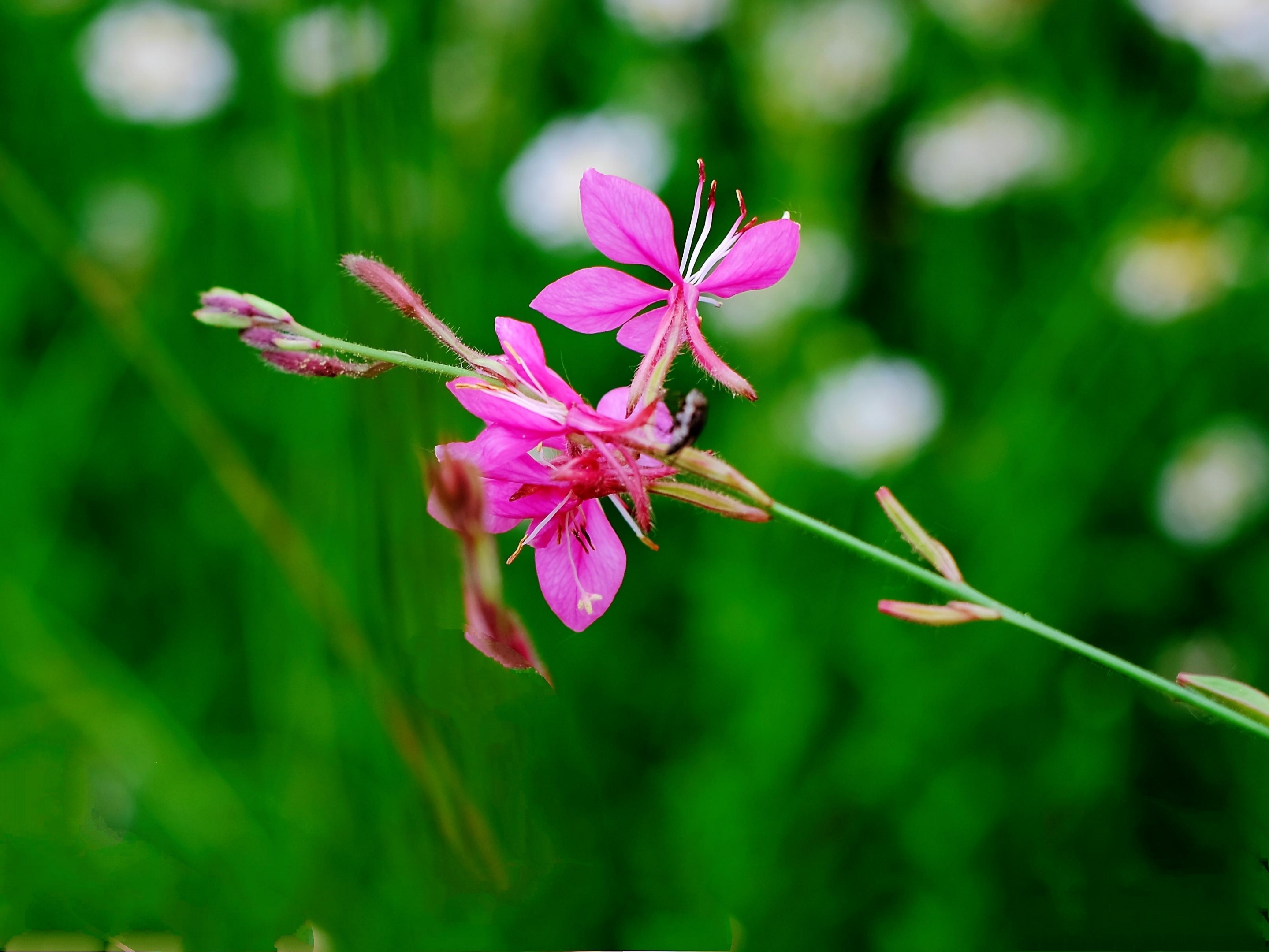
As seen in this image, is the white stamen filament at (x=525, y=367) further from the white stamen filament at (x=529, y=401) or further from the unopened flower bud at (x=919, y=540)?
the unopened flower bud at (x=919, y=540)

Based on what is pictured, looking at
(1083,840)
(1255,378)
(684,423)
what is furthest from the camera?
(1255,378)

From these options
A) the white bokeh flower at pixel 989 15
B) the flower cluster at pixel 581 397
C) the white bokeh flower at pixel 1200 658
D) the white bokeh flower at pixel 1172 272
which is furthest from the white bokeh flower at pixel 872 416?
the flower cluster at pixel 581 397

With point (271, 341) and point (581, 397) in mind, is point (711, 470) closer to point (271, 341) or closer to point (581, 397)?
point (581, 397)

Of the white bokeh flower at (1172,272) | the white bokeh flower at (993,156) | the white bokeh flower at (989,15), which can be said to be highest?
the white bokeh flower at (989,15)

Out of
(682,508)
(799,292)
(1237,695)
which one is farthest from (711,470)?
(799,292)

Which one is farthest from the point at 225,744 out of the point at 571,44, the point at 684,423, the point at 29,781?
the point at 571,44

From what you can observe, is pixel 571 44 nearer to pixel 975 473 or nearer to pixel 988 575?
pixel 975 473

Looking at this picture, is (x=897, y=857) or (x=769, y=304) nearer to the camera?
(x=897, y=857)
